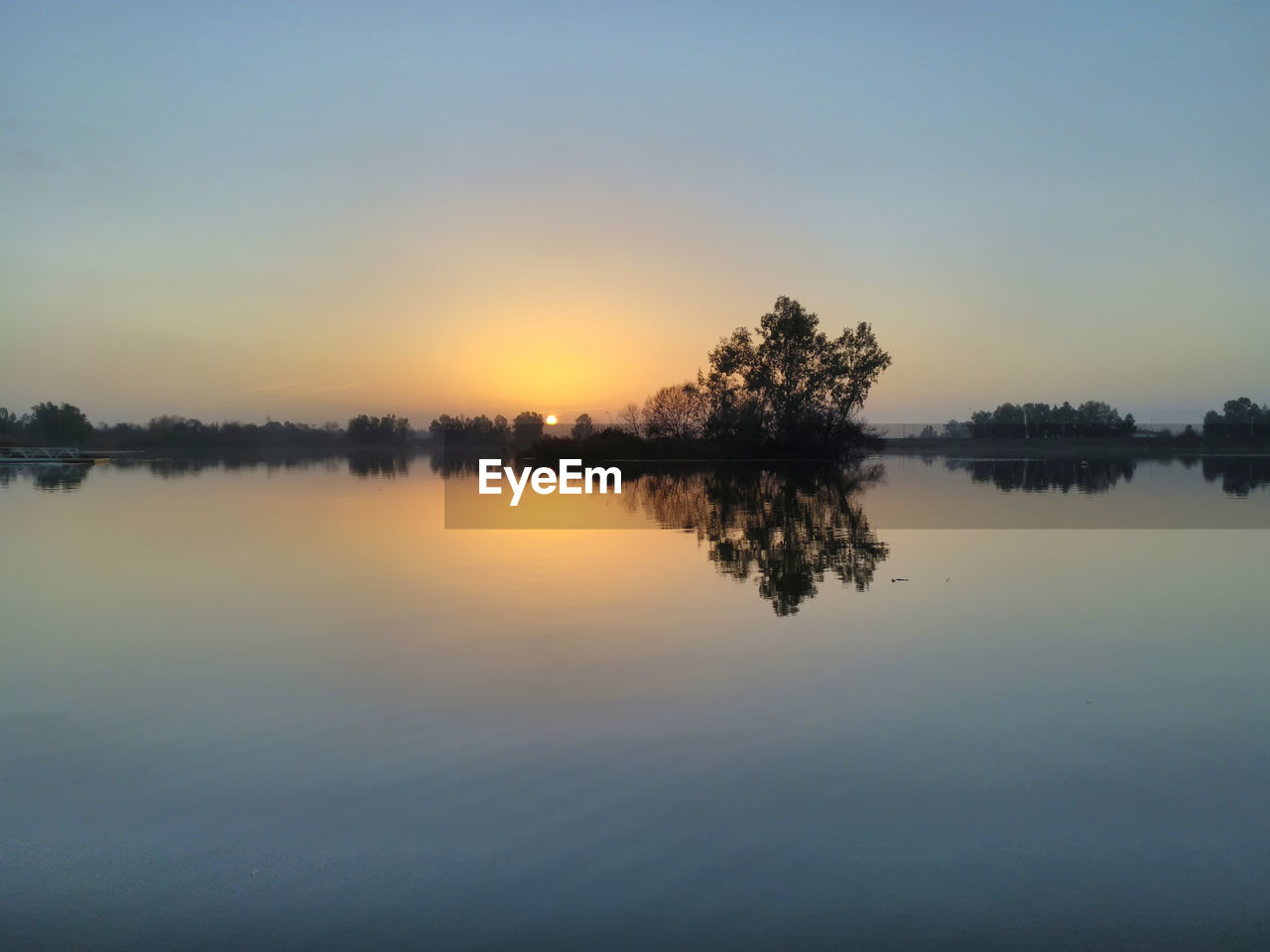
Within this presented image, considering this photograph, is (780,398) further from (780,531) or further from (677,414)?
(780,531)

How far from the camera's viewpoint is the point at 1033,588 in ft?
34.6

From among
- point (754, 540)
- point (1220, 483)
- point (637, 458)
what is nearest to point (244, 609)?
point (754, 540)

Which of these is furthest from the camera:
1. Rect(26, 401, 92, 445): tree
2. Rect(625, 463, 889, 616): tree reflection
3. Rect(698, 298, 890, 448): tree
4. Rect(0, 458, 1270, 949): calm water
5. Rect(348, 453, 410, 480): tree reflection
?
Rect(26, 401, 92, 445): tree

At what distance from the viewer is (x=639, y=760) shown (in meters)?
5.08

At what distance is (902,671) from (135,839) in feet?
17.1

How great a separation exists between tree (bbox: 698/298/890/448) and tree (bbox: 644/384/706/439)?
4303mm

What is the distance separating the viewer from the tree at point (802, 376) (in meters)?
62.7

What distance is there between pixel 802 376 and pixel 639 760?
5989 centimetres

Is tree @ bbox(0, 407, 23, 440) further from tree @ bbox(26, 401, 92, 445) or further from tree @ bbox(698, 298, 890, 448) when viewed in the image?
tree @ bbox(698, 298, 890, 448)

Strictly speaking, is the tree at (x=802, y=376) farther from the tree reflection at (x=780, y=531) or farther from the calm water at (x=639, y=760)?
the calm water at (x=639, y=760)

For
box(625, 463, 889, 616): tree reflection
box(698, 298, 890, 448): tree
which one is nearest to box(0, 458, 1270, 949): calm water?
box(625, 463, 889, 616): tree reflection

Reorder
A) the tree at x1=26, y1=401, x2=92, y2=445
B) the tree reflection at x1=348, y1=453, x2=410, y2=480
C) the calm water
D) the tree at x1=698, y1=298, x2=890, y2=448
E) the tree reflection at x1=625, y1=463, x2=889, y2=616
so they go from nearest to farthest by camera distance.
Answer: the calm water
the tree reflection at x1=625, y1=463, x2=889, y2=616
the tree reflection at x1=348, y1=453, x2=410, y2=480
the tree at x1=698, y1=298, x2=890, y2=448
the tree at x1=26, y1=401, x2=92, y2=445

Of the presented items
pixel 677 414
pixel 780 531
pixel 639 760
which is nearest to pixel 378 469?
pixel 677 414

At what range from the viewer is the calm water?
3547 mm
